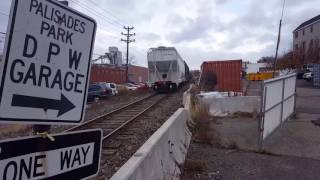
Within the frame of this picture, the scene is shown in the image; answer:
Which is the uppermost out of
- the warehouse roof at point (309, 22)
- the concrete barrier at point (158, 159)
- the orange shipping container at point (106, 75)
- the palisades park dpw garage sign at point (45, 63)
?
the warehouse roof at point (309, 22)

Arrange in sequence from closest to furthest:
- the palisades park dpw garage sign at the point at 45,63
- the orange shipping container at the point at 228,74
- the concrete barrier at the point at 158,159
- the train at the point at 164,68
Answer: the palisades park dpw garage sign at the point at 45,63 → the concrete barrier at the point at 158,159 → the orange shipping container at the point at 228,74 → the train at the point at 164,68

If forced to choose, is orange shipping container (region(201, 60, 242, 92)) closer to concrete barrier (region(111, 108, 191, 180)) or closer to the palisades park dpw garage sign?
concrete barrier (region(111, 108, 191, 180))

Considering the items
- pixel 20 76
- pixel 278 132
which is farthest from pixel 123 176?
pixel 278 132

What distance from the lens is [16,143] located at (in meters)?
2.44

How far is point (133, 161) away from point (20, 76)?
3160mm

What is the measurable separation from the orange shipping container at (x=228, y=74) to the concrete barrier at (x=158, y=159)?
1942 cm

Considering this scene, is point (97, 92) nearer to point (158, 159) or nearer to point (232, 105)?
point (232, 105)

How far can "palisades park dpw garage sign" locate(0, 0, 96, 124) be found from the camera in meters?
2.40

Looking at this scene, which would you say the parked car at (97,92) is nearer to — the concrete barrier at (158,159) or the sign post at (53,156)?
the concrete barrier at (158,159)

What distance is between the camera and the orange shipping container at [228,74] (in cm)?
2938

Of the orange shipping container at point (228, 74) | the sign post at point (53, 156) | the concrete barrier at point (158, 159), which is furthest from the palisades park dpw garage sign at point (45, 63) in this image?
the orange shipping container at point (228, 74)

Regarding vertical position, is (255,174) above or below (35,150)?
below

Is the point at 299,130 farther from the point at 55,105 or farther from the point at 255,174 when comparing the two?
the point at 55,105

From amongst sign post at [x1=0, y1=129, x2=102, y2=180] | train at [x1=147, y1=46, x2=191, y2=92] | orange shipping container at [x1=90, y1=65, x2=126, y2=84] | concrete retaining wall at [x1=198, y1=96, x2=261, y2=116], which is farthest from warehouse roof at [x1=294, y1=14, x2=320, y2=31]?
sign post at [x1=0, y1=129, x2=102, y2=180]
